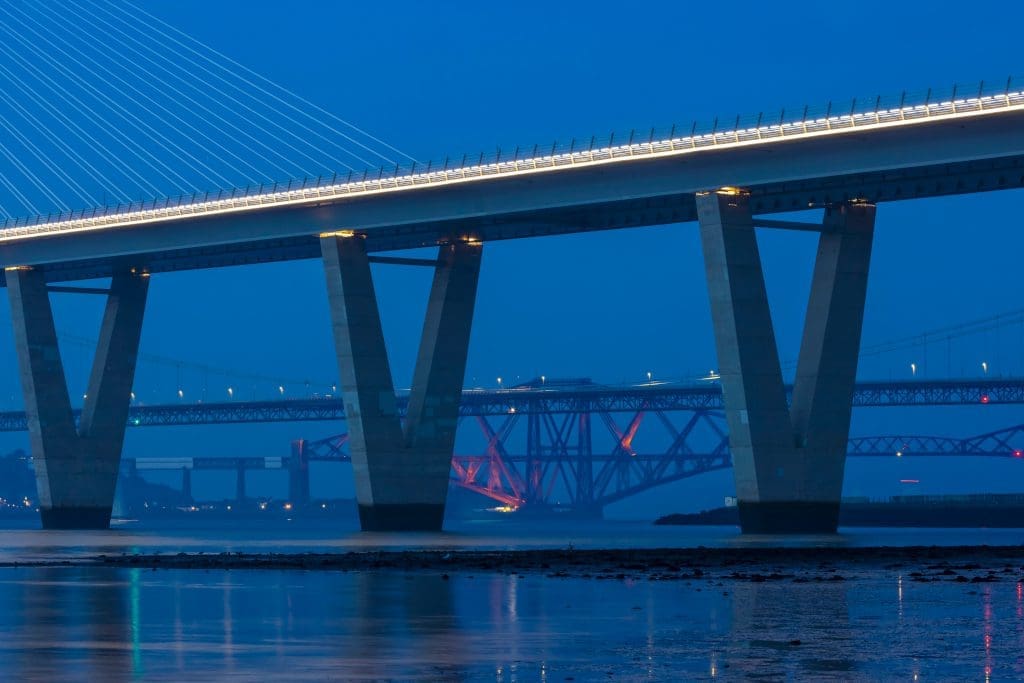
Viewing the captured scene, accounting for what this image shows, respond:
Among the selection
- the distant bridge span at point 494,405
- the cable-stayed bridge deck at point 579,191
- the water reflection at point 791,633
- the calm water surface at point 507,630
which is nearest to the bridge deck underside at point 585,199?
the cable-stayed bridge deck at point 579,191

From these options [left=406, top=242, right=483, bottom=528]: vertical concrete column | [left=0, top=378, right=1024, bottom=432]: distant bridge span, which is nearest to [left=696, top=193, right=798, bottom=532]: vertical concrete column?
[left=406, top=242, right=483, bottom=528]: vertical concrete column

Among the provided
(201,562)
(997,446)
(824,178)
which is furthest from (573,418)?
(201,562)

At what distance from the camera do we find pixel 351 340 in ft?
256

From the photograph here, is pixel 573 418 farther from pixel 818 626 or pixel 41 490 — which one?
pixel 818 626

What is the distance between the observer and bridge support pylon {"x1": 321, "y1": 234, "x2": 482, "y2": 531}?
257 feet

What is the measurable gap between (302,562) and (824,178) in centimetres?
2798

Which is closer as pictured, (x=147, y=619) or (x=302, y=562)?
(x=147, y=619)

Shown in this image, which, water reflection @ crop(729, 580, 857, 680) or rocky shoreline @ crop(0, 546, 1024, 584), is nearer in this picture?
water reflection @ crop(729, 580, 857, 680)

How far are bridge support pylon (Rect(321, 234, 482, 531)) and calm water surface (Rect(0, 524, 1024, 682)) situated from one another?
44.3 metres

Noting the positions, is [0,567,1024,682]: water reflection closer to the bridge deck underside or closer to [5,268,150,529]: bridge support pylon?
the bridge deck underside

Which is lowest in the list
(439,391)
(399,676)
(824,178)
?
(399,676)

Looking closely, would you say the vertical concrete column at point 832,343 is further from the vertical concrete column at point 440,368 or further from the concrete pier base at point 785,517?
the vertical concrete column at point 440,368

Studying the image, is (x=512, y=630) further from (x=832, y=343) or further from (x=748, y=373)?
(x=832, y=343)

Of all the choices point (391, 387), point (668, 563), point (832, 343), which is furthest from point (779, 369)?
point (668, 563)
